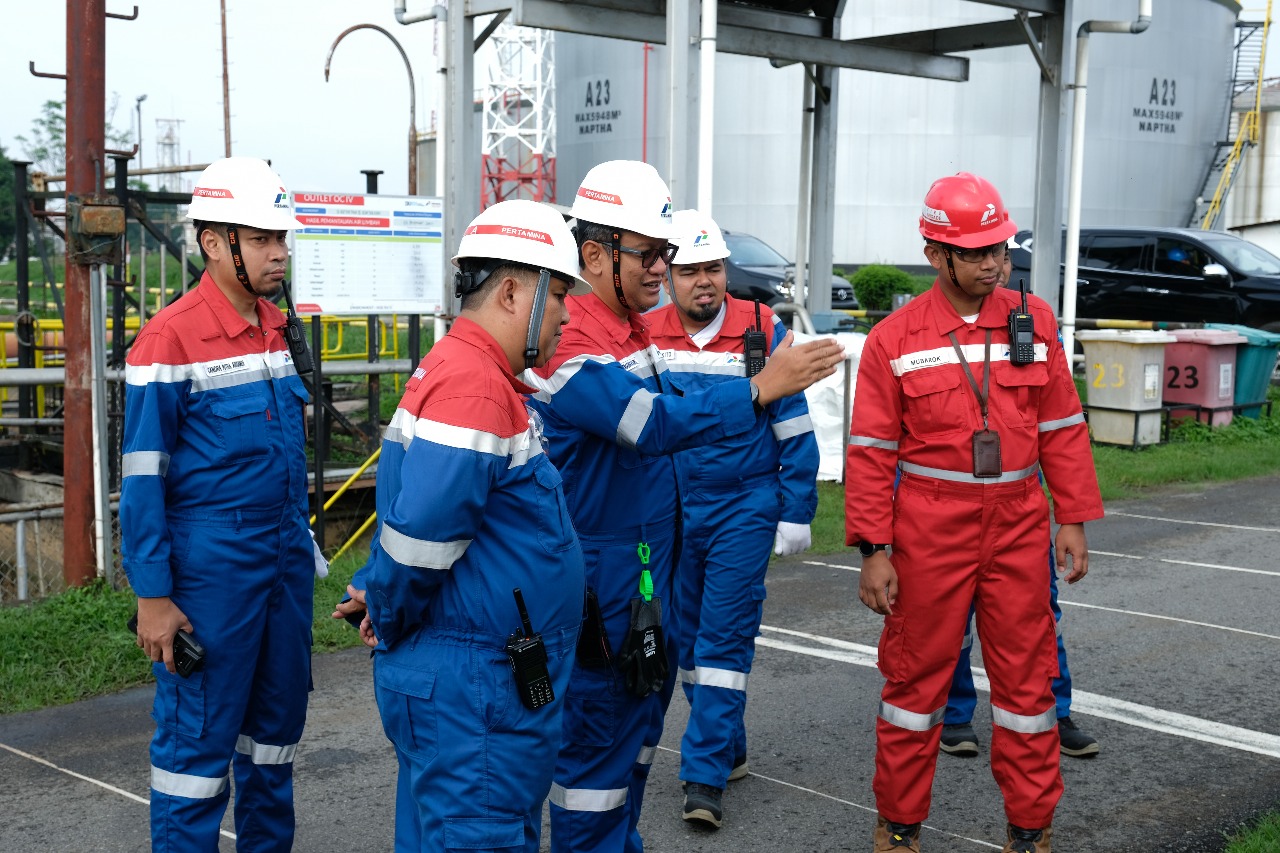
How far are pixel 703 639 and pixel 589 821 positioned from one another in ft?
4.26

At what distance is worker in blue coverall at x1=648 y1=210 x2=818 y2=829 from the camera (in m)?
4.90

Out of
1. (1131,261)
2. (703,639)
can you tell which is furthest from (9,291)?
(703,639)

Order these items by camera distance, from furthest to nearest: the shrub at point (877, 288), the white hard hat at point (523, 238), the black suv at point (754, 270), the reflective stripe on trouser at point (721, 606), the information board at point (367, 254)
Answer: the shrub at point (877, 288), the black suv at point (754, 270), the information board at point (367, 254), the reflective stripe on trouser at point (721, 606), the white hard hat at point (523, 238)

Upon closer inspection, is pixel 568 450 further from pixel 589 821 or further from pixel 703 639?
pixel 703 639

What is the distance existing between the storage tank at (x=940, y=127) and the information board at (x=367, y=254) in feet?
93.8

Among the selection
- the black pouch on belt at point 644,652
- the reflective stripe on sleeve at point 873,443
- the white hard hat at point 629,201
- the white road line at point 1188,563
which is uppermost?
the white hard hat at point 629,201

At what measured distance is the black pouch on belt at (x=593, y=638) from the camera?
3537 millimetres

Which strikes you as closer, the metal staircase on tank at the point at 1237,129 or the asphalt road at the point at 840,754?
the asphalt road at the point at 840,754

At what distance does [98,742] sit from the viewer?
5543mm

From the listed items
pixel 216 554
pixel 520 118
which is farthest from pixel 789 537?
pixel 520 118

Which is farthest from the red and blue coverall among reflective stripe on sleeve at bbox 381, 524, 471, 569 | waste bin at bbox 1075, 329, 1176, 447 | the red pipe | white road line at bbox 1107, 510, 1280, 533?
waste bin at bbox 1075, 329, 1176, 447

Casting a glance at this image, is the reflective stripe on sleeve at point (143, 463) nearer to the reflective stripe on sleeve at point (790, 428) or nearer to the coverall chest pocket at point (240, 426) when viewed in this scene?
the coverall chest pocket at point (240, 426)

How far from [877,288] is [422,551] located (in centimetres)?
2452

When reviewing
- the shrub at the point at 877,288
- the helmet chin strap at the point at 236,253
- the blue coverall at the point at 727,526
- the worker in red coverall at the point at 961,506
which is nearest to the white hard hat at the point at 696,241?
the blue coverall at the point at 727,526
